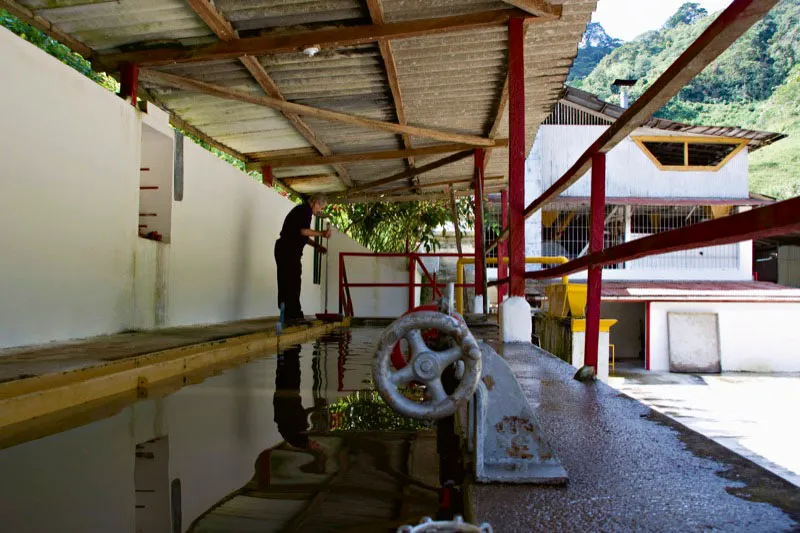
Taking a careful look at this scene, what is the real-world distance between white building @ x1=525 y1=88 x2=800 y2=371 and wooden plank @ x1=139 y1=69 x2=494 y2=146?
35.3 feet

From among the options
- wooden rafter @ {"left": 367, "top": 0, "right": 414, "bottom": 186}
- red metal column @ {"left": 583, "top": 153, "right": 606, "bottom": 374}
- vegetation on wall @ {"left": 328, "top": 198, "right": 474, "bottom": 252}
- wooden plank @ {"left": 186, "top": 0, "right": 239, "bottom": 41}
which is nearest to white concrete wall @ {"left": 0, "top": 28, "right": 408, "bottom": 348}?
wooden plank @ {"left": 186, "top": 0, "right": 239, "bottom": 41}

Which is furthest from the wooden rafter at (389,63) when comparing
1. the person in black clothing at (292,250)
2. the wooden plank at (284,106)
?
the person in black clothing at (292,250)

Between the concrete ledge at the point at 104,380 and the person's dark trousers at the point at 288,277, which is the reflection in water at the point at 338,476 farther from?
the person's dark trousers at the point at 288,277

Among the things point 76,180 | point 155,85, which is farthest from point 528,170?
point 76,180

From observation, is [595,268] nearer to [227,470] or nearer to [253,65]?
[227,470]

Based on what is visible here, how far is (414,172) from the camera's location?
10.4m

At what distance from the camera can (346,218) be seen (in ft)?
52.4

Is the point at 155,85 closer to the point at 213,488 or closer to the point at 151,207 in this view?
the point at 151,207

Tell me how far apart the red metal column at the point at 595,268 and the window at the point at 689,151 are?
675 inches

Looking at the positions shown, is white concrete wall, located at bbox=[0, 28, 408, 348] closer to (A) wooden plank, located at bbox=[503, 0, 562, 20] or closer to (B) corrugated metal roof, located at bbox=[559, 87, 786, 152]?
(A) wooden plank, located at bbox=[503, 0, 562, 20]

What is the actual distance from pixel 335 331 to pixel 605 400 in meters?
6.23

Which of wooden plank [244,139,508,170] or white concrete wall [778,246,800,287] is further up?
wooden plank [244,139,508,170]

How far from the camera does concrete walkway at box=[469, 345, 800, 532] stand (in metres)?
1.25

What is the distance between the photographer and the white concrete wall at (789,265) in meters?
23.1
